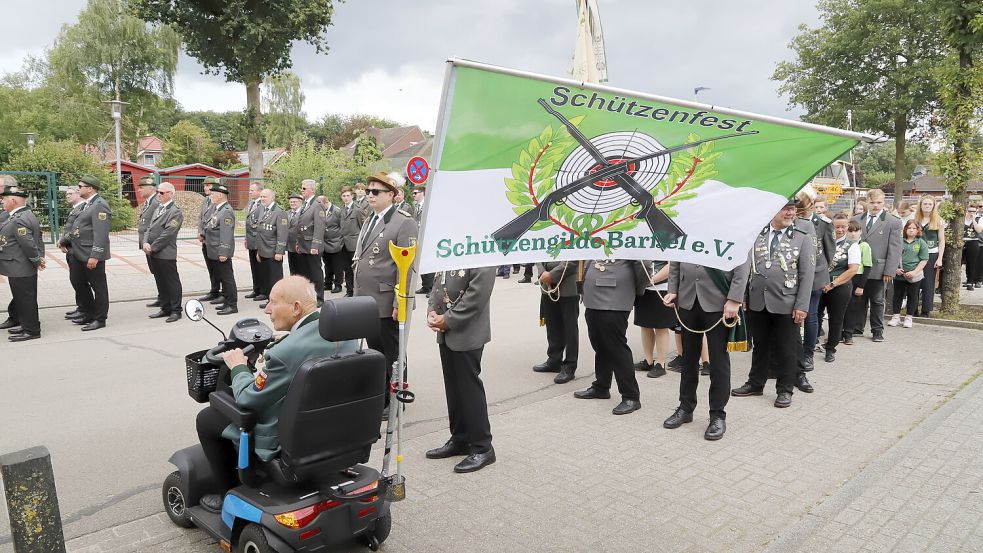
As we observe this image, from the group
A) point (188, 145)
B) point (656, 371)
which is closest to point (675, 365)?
point (656, 371)

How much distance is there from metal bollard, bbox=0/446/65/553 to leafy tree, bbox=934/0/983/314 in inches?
479

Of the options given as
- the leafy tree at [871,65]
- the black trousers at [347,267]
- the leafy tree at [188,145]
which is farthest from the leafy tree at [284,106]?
the black trousers at [347,267]

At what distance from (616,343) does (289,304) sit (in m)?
3.34

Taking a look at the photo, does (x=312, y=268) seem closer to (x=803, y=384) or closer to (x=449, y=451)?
(x=449, y=451)

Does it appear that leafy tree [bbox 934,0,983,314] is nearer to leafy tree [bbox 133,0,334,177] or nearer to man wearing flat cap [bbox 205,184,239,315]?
man wearing flat cap [bbox 205,184,239,315]

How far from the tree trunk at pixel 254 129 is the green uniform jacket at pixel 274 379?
23.5 m

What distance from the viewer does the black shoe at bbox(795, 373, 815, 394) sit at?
6.82 metres

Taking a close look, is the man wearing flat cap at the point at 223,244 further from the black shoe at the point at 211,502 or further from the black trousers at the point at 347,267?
the black shoe at the point at 211,502

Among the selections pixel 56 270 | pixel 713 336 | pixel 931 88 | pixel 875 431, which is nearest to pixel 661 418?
pixel 713 336

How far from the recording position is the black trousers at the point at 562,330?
7352 mm

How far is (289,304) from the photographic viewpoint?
3430mm

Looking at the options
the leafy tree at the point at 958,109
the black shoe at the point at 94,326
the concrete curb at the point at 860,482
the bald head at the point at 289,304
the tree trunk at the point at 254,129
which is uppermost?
the tree trunk at the point at 254,129

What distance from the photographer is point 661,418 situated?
19.3ft

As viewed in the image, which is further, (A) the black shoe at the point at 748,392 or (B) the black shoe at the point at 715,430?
(A) the black shoe at the point at 748,392
